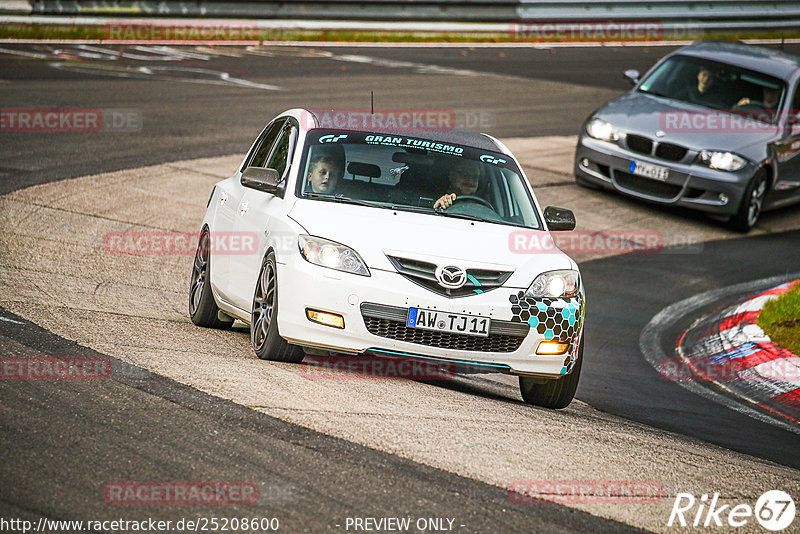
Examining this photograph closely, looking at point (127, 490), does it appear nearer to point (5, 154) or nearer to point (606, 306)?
point (606, 306)

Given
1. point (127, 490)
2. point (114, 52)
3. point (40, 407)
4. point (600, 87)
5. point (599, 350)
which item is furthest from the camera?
point (600, 87)

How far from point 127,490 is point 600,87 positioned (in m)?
21.6

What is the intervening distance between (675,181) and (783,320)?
4834 millimetres

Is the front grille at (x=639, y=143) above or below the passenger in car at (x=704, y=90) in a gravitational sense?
below

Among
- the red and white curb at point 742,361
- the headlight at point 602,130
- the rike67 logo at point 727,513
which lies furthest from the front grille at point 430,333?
the headlight at point 602,130

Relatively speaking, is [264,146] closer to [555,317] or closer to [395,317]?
[395,317]

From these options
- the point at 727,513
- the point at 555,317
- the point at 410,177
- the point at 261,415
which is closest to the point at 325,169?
the point at 410,177

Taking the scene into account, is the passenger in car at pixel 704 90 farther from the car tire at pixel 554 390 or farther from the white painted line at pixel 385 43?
the white painted line at pixel 385 43

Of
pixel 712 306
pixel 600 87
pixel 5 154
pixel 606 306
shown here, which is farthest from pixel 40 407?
pixel 600 87

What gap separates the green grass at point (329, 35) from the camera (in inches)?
956

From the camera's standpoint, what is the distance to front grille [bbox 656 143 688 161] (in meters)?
15.2

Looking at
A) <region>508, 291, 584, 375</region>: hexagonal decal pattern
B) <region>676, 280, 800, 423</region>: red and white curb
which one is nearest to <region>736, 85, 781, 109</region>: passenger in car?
<region>676, 280, 800, 423</region>: red and white curb

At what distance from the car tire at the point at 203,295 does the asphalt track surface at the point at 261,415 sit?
148 centimetres

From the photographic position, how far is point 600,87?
84.4 ft
